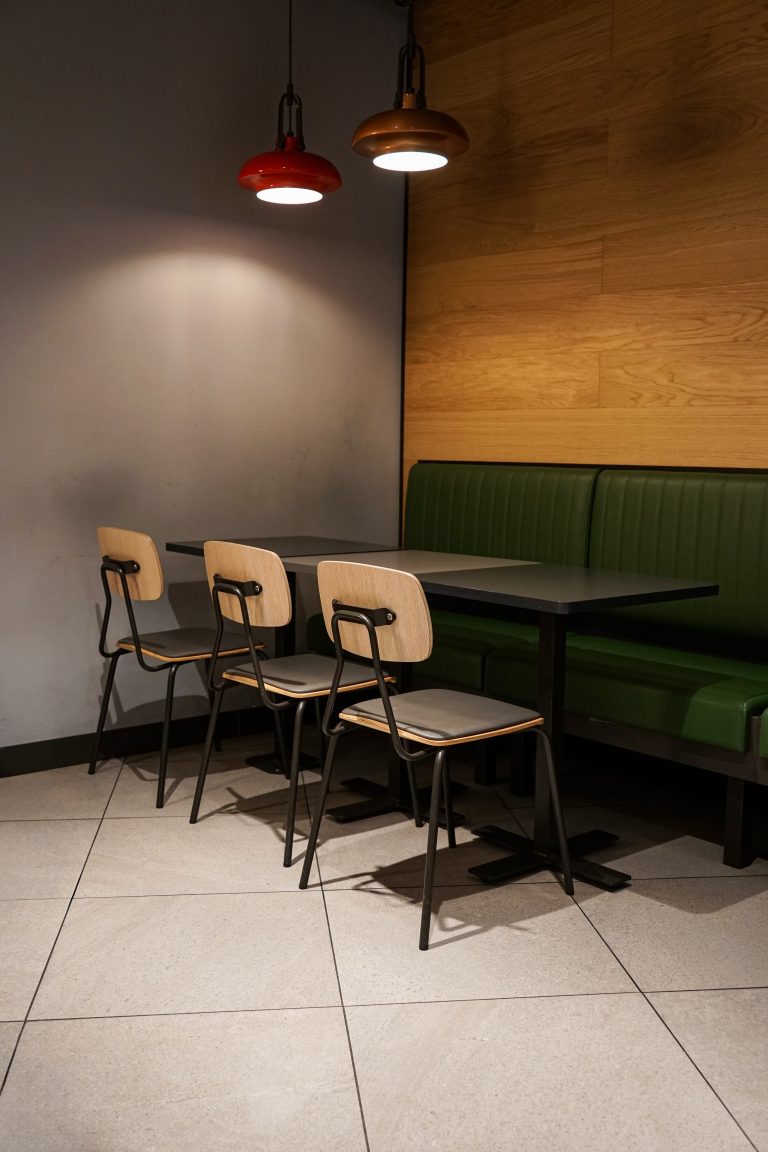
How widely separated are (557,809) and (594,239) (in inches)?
101

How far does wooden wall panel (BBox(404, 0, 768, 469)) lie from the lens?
4.00 metres

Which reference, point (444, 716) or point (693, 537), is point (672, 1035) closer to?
point (444, 716)

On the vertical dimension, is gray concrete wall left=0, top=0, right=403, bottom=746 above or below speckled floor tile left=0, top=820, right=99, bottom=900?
above

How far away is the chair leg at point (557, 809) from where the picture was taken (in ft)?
10.0

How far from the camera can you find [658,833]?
3.65 m

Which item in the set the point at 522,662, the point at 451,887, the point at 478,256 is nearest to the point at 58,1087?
the point at 451,887

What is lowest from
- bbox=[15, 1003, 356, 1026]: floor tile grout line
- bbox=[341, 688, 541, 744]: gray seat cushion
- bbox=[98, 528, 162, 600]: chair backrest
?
bbox=[15, 1003, 356, 1026]: floor tile grout line

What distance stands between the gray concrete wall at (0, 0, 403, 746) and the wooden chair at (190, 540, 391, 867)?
1024mm

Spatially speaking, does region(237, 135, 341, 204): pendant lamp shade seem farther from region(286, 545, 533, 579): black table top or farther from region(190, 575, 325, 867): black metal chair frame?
region(190, 575, 325, 867): black metal chair frame

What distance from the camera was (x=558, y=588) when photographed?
312 cm

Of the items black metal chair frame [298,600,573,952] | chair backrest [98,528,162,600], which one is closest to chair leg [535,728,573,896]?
black metal chair frame [298,600,573,952]

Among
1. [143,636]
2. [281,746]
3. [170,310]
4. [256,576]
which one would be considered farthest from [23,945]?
[170,310]

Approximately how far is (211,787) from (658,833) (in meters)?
1.66

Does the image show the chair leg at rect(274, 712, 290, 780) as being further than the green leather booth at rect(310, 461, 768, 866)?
Yes
